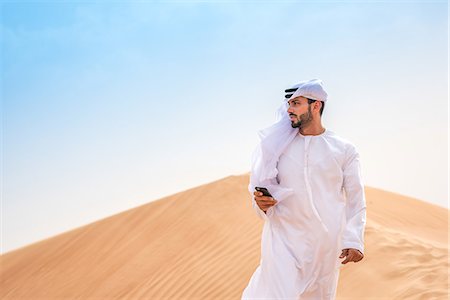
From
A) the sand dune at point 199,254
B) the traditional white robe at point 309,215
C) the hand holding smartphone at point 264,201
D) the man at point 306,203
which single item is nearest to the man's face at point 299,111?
the man at point 306,203

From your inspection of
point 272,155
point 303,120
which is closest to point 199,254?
point 272,155

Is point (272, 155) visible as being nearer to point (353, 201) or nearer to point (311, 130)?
point (311, 130)

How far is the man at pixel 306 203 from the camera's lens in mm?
4758

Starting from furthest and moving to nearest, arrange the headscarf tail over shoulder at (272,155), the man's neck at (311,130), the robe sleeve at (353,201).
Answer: the man's neck at (311,130), the headscarf tail over shoulder at (272,155), the robe sleeve at (353,201)

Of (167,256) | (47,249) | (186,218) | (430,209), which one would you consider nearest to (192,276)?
(167,256)

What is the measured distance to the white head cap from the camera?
16.1ft

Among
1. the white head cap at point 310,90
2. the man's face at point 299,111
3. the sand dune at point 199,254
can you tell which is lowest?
the sand dune at point 199,254

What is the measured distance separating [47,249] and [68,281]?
260cm

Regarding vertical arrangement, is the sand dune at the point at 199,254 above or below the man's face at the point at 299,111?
below

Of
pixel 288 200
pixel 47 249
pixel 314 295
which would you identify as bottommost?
pixel 47 249

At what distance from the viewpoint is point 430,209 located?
54.0 ft

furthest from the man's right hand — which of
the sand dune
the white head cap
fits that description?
the sand dune

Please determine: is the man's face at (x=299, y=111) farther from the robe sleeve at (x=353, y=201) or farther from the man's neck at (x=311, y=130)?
the robe sleeve at (x=353, y=201)

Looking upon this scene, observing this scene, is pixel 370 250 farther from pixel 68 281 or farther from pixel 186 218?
pixel 68 281
